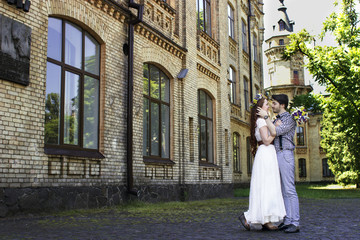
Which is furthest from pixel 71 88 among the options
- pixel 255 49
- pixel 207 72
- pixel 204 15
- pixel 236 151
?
pixel 255 49

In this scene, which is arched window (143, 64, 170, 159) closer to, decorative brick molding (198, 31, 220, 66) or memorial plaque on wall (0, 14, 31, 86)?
decorative brick molding (198, 31, 220, 66)

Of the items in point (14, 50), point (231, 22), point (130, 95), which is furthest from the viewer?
point (231, 22)

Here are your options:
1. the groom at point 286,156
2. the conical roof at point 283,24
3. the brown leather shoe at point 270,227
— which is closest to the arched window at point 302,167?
the conical roof at point 283,24

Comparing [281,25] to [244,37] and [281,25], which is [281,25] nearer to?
[281,25]

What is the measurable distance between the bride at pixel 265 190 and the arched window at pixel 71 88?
Result: 4.04 metres

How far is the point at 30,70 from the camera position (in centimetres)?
736

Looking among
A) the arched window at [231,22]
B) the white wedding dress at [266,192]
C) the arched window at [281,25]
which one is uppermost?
the arched window at [281,25]

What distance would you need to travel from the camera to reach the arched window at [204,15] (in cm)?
1548

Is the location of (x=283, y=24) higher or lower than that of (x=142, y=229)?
higher

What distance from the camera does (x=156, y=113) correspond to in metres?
12.0

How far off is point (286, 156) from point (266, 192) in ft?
1.92

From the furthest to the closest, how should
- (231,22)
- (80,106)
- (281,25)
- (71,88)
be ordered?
(281,25) < (231,22) < (80,106) < (71,88)

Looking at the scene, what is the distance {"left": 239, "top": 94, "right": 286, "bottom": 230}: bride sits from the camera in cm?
539

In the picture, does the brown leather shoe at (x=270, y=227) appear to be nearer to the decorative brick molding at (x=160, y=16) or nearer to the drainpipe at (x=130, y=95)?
the drainpipe at (x=130, y=95)
